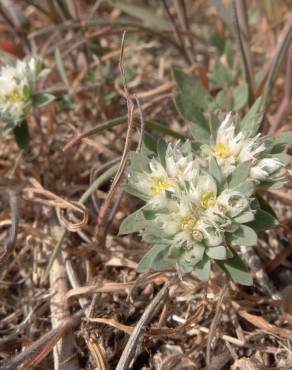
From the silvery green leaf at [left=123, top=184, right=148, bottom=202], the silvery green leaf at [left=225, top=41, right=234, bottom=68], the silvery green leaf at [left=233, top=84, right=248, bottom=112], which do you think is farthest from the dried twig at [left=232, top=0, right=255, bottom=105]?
the silvery green leaf at [left=123, top=184, right=148, bottom=202]

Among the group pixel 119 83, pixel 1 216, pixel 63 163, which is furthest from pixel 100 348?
pixel 119 83

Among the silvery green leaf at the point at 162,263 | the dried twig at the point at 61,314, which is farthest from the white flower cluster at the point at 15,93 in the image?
the silvery green leaf at the point at 162,263

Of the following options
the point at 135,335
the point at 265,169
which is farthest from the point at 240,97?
the point at 135,335

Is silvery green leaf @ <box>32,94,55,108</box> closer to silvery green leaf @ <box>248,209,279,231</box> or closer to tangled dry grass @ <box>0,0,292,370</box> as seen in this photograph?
tangled dry grass @ <box>0,0,292,370</box>

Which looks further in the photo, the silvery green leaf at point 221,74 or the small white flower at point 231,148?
the silvery green leaf at point 221,74

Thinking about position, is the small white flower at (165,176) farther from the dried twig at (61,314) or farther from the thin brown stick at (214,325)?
the dried twig at (61,314)
